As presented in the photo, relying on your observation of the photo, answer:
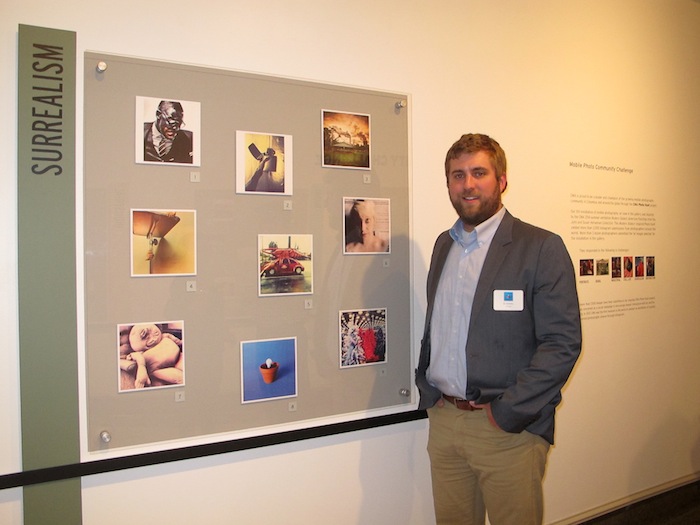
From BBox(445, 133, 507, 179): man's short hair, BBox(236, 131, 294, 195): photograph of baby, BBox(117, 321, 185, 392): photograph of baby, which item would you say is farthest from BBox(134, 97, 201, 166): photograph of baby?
BBox(445, 133, 507, 179): man's short hair

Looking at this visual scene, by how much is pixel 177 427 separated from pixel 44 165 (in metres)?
1.01

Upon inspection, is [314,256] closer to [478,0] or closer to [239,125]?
[239,125]

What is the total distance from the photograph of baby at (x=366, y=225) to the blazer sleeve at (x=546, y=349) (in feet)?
2.22

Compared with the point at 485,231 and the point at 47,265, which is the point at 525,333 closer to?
the point at 485,231

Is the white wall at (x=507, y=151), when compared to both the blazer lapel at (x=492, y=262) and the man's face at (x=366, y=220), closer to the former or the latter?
the man's face at (x=366, y=220)

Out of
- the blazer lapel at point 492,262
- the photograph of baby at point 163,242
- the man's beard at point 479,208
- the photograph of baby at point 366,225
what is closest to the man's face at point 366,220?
the photograph of baby at point 366,225

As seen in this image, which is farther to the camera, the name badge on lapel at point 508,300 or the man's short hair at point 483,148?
the man's short hair at point 483,148

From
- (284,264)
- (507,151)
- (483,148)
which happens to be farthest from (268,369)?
(507,151)

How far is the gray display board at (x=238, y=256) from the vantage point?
1.58 metres

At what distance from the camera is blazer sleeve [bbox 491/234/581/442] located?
146 cm

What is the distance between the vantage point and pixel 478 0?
222 cm

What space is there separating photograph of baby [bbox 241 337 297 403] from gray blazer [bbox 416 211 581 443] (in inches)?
27.3

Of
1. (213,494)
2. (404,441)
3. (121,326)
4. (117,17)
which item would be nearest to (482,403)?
(404,441)

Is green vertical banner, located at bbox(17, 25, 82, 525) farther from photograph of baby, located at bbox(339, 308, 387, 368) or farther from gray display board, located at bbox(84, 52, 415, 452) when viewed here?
photograph of baby, located at bbox(339, 308, 387, 368)
